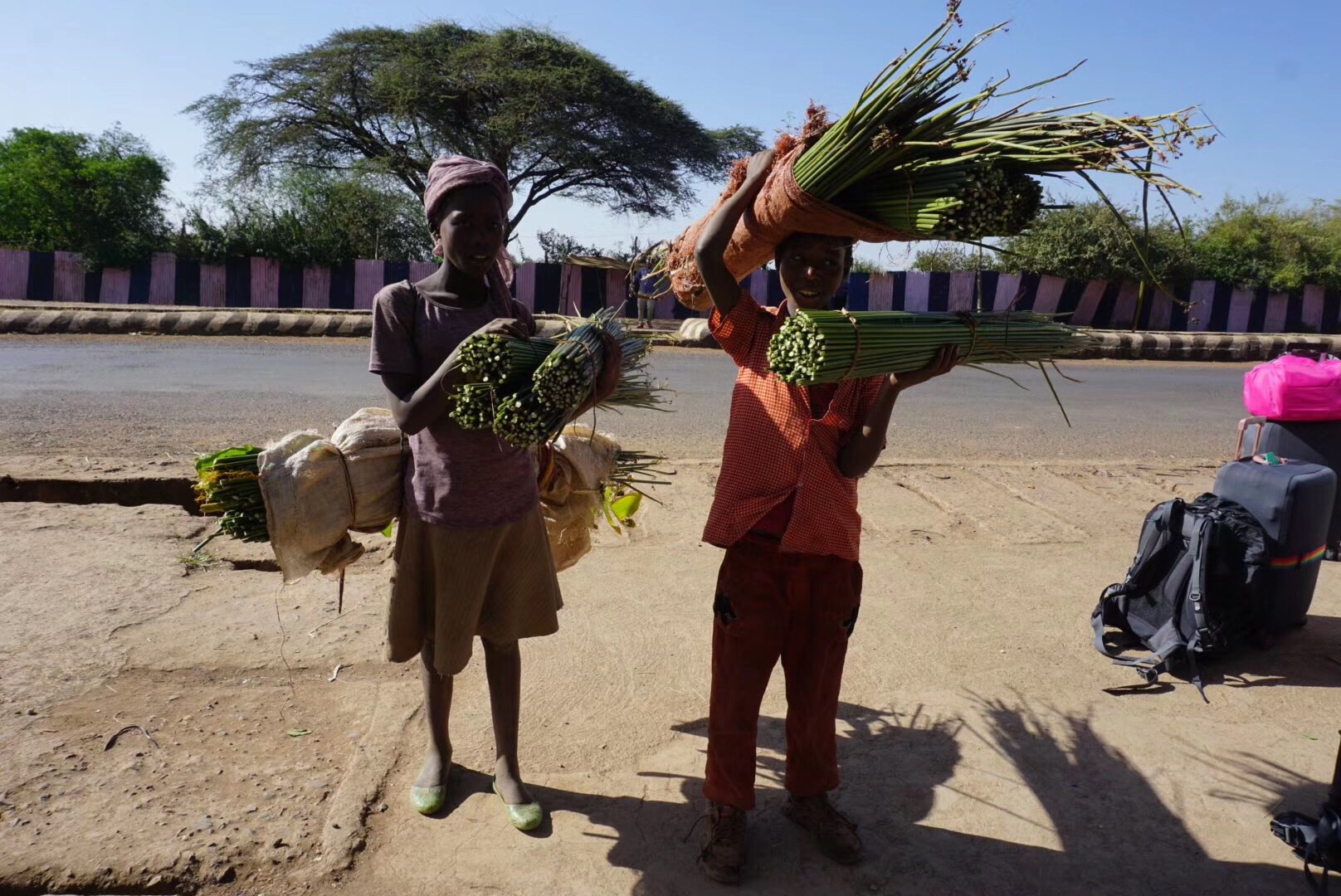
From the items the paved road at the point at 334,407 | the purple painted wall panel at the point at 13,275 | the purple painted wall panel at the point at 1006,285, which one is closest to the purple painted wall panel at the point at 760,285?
the purple painted wall panel at the point at 1006,285

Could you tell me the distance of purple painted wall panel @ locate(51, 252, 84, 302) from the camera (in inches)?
863

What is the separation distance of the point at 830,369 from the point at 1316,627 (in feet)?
10.6

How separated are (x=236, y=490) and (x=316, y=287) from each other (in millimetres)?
22036

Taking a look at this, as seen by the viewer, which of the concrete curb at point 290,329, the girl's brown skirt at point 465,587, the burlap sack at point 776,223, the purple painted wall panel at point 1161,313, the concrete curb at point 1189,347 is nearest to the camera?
the burlap sack at point 776,223

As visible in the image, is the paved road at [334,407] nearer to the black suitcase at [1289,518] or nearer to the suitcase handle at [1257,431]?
the suitcase handle at [1257,431]

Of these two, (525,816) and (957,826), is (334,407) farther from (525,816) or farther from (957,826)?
(957,826)

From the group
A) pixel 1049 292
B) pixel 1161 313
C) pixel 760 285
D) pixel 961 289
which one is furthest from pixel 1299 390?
pixel 1161 313

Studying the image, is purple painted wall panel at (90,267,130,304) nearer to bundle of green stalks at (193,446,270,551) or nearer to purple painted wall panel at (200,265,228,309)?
purple painted wall panel at (200,265,228,309)

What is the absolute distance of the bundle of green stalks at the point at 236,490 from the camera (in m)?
2.42

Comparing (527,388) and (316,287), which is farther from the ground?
(316,287)

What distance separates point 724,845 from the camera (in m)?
2.24

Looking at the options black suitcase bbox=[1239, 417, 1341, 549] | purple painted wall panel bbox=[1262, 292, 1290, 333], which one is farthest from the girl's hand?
purple painted wall panel bbox=[1262, 292, 1290, 333]

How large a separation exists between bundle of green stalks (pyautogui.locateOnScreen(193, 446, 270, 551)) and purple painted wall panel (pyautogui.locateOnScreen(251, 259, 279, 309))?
72.6 ft

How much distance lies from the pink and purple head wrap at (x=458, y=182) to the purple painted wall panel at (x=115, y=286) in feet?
77.7
